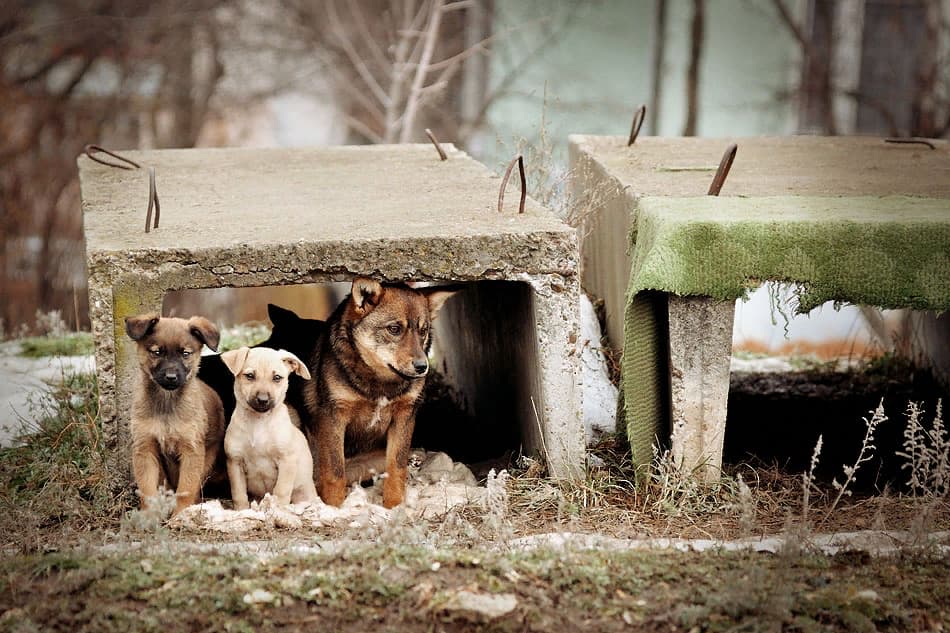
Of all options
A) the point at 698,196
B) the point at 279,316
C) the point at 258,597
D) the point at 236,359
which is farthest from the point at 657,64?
the point at 258,597

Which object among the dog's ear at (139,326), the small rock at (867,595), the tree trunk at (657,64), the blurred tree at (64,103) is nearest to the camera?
the small rock at (867,595)

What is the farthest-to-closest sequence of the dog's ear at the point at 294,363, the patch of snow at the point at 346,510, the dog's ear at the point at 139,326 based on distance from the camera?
the dog's ear at the point at 294,363 < the patch of snow at the point at 346,510 < the dog's ear at the point at 139,326

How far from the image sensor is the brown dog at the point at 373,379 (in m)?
5.83

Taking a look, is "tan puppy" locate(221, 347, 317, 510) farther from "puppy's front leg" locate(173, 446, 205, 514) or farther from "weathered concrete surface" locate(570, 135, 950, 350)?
"weathered concrete surface" locate(570, 135, 950, 350)

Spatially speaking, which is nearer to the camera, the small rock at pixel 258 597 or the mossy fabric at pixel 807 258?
the small rock at pixel 258 597

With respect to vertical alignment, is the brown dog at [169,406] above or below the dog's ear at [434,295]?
below

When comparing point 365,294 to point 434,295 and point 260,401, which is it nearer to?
point 434,295

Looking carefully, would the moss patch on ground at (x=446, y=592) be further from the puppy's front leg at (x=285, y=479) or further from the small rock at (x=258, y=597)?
the puppy's front leg at (x=285, y=479)

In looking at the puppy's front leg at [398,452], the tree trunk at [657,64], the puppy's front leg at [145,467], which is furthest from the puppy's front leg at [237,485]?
the tree trunk at [657,64]

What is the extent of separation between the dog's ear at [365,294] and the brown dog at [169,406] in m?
0.70

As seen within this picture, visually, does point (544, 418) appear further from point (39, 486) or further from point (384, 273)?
point (39, 486)

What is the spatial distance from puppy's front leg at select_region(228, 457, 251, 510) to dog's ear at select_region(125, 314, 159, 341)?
73 cm

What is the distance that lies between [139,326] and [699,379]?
8.41ft

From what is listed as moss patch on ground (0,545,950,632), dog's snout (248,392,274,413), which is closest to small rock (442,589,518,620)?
moss patch on ground (0,545,950,632)
